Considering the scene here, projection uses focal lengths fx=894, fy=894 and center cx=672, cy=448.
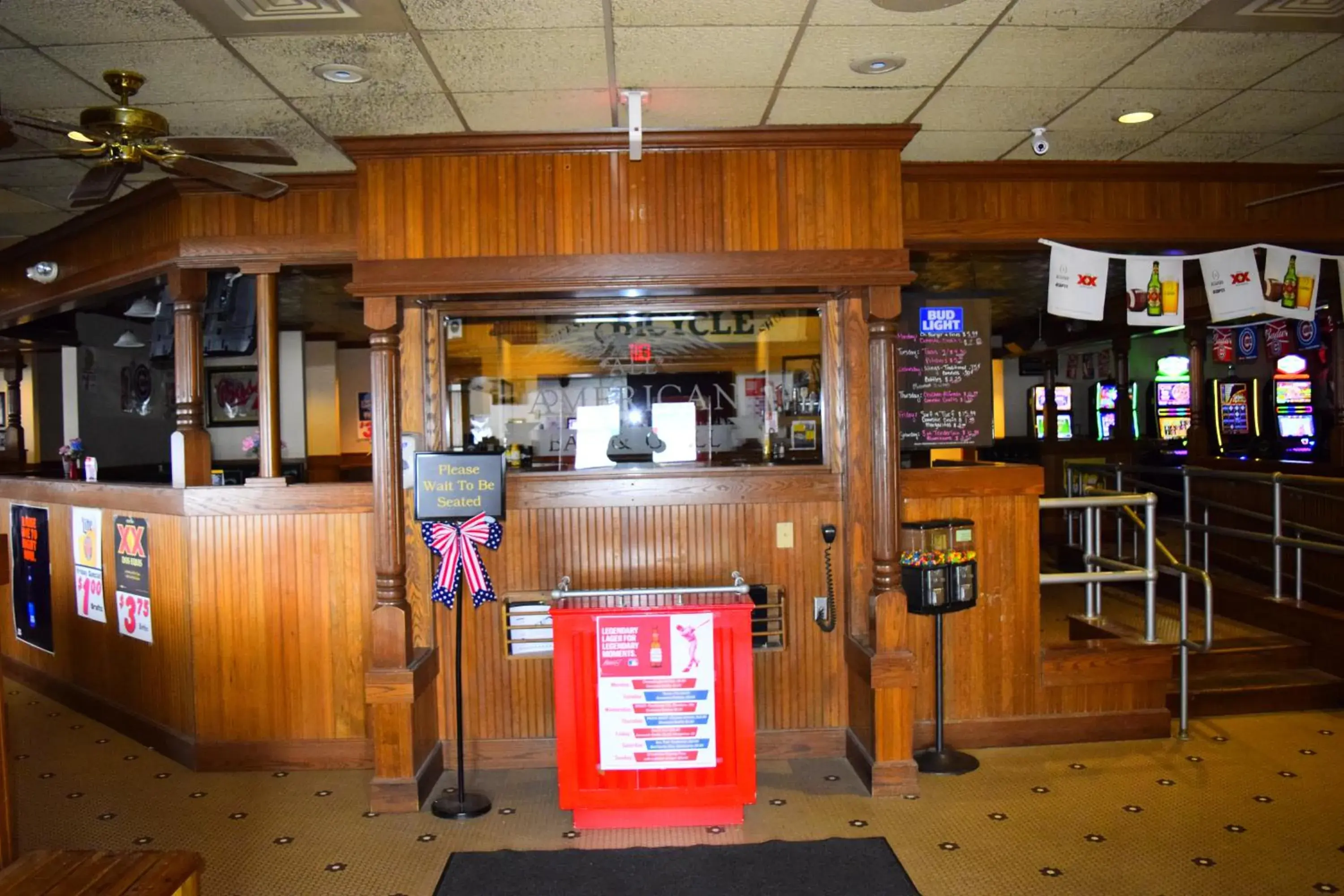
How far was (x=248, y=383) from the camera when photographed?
9906mm

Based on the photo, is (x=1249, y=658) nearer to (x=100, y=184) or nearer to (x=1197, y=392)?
(x=1197, y=392)

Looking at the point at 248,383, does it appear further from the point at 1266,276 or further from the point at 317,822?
the point at 1266,276

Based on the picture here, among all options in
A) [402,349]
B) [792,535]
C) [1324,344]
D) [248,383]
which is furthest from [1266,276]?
[248,383]

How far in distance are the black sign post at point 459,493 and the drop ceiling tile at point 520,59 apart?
1595mm

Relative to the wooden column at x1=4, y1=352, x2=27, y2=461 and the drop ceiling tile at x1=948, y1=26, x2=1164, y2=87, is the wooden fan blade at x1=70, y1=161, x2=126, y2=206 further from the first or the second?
the wooden column at x1=4, y1=352, x2=27, y2=461

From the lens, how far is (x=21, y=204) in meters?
5.49

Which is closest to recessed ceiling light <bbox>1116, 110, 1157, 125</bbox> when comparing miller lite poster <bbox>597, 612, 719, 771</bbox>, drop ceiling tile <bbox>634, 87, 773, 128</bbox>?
drop ceiling tile <bbox>634, 87, 773, 128</bbox>

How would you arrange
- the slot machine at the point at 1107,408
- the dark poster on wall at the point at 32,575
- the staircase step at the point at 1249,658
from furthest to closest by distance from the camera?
the slot machine at the point at 1107,408 → the dark poster on wall at the point at 32,575 → the staircase step at the point at 1249,658

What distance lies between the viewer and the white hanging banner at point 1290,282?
519 cm

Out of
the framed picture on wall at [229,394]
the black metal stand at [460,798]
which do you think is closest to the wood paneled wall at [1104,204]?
the black metal stand at [460,798]

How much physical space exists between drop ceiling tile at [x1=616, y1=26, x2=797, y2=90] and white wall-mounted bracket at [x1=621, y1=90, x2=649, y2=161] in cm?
6

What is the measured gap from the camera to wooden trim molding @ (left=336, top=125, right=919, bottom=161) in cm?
429

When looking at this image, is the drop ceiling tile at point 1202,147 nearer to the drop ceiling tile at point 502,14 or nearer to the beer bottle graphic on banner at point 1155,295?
the beer bottle graphic on banner at point 1155,295

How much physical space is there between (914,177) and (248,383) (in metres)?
7.88
